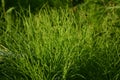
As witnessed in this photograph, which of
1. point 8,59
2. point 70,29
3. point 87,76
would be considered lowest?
point 87,76

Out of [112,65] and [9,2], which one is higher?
[9,2]

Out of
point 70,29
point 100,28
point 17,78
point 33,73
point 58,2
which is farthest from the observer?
point 58,2

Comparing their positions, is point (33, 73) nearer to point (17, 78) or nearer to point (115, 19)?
point (17, 78)

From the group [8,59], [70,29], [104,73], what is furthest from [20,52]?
[104,73]

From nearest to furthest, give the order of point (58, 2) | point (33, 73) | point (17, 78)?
point (33, 73), point (17, 78), point (58, 2)

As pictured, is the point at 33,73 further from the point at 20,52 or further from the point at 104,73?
the point at 104,73

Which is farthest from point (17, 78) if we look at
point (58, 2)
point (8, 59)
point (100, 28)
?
point (58, 2)

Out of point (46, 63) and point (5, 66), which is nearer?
point (46, 63)

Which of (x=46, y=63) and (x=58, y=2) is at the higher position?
(x=58, y=2)

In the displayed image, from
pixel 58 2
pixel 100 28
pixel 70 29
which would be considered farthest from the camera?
pixel 58 2
